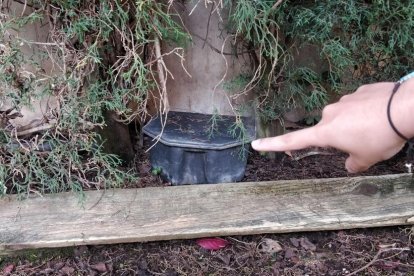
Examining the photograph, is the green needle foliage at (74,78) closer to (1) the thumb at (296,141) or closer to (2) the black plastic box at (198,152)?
(2) the black plastic box at (198,152)

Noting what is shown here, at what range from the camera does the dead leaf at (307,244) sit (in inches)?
76.9

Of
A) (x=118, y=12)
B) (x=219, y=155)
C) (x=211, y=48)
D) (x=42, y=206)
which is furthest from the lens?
(x=211, y=48)

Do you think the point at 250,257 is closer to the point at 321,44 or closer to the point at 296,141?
the point at 321,44

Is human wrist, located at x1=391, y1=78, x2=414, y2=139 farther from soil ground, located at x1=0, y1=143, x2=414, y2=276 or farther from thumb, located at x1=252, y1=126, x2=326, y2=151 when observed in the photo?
soil ground, located at x1=0, y1=143, x2=414, y2=276

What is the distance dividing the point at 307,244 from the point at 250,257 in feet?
0.88

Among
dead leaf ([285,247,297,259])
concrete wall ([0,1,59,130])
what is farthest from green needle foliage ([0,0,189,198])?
dead leaf ([285,247,297,259])

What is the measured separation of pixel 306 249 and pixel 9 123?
1.49 m

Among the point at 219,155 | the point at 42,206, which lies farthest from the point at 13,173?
the point at 219,155

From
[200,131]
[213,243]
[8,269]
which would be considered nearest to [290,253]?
[213,243]

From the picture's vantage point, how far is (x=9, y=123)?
6.86 feet

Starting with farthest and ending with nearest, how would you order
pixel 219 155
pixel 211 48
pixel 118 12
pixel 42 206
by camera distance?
pixel 211 48, pixel 219 155, pixel 42 206, pixel 118 12

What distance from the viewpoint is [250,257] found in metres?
1.92

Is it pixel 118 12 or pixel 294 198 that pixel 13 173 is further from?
pixel 294 198

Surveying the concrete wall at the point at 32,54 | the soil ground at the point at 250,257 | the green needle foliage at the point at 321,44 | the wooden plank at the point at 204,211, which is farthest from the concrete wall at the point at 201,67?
the soil ground at the point at 250,257
